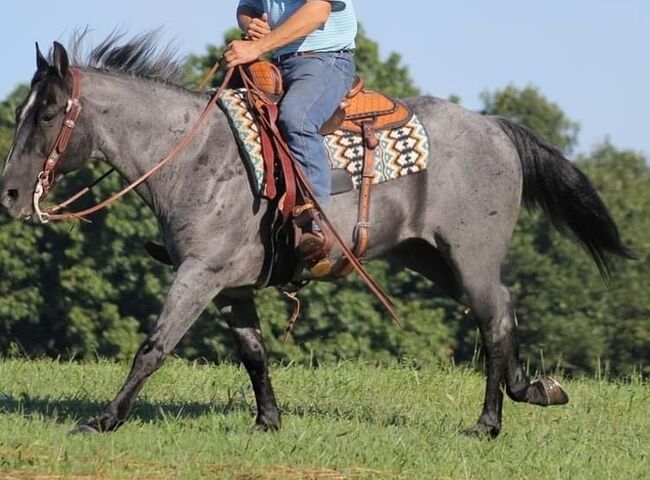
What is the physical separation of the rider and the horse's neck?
0.48m

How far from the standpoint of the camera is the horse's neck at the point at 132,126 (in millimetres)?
8523

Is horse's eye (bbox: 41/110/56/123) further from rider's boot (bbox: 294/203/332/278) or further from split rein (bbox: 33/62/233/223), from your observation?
rider's boot (bbox: 294/203/332/278)

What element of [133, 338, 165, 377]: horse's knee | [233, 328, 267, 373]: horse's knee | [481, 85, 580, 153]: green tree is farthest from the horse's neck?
[481, 85, 580, 153]: green tree

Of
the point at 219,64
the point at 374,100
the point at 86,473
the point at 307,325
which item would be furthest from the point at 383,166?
the point at 307,325

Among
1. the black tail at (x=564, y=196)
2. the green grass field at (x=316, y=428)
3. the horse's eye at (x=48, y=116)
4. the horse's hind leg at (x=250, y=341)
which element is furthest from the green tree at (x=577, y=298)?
the horse's eye at (x=48, y=116)

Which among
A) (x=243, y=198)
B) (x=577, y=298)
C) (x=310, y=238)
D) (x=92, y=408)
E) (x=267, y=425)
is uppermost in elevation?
(x=243, y=198)

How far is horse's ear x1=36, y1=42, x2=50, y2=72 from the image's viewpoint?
8.30 meters

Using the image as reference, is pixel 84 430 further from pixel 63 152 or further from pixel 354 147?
pixel 354 147

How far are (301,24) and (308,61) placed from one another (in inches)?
13.2

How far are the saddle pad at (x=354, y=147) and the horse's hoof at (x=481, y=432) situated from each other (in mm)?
1515

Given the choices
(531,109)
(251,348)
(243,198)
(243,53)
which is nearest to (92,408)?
(251,348)

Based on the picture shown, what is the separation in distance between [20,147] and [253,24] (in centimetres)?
154

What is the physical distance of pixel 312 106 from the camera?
8.58 meters

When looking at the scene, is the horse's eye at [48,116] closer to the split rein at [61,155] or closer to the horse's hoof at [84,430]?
the split rein at [61,155]
